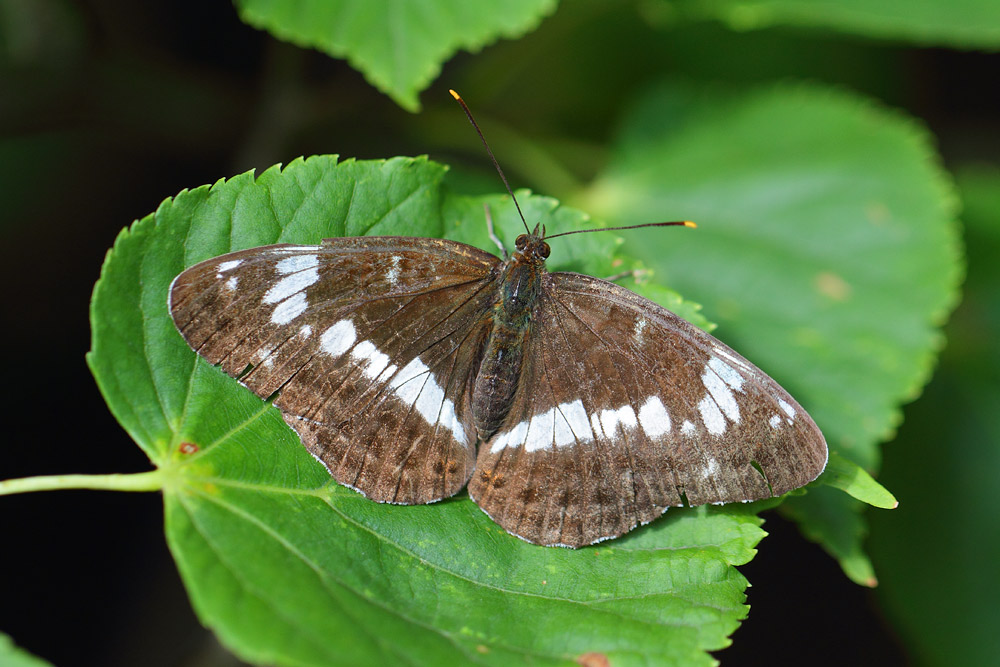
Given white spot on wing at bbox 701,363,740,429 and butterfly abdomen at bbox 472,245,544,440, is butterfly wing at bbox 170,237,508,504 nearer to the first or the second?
butterfly abdomen at bbox 472,245,544,440

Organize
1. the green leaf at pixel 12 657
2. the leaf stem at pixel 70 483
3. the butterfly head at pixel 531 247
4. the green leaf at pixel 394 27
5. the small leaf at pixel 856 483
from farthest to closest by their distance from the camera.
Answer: the green leaf at pixel 394 27, the butterfly head at pixel 531 247, the small leaf at pixel 856 483, the leaf stem at pixel 70 483, the green leaf at pixel 12 657

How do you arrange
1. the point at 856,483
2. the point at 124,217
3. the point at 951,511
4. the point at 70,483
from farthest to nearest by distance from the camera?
the point at 124,217 < the point at 951,511 < the point at 856,483 < the point at 70,483

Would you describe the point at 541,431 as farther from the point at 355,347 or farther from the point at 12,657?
the point at 12,657

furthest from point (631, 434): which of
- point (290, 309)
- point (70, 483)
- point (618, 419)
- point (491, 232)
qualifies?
point (70, 483)

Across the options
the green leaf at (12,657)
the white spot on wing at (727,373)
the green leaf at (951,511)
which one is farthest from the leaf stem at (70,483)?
the green leaf at (951,511)

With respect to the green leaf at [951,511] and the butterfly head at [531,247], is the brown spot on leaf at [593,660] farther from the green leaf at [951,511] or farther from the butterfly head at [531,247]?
the green leaf at [951,511]

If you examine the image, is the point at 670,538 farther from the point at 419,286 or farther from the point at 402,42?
the point at 402,42
